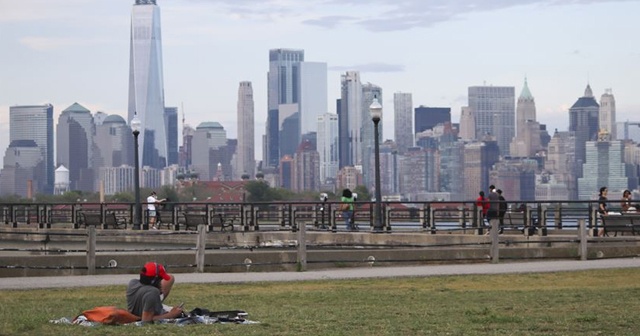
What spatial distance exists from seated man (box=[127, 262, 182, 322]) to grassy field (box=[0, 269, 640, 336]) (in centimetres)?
43

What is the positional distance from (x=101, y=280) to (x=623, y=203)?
18.8 metres

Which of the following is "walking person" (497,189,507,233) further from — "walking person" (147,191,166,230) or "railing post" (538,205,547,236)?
"walking person" (147,191,166,230)

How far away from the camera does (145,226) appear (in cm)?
5575

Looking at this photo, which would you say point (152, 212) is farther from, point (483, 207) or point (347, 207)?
point (483, 207)

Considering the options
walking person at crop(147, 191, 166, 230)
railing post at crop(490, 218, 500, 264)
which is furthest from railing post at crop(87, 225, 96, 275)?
walking person at crop(147, 191, 166, 230)

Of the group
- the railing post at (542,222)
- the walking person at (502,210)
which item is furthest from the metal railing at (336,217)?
the walking person at (502,210)

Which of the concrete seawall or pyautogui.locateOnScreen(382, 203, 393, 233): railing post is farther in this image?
pyautogui.locateOnScreen(382, 203, 393, 233): railing post

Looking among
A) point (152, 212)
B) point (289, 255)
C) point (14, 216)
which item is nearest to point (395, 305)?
point (289, 255)

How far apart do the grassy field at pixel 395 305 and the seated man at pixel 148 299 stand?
431mm

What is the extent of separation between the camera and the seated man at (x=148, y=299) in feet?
68.7

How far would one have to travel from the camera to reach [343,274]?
31.6 meters

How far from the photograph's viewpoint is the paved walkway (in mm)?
29594

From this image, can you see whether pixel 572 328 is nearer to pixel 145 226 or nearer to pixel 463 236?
pixel 463 236

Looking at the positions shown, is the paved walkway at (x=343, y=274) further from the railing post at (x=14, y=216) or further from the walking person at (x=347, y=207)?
the railing post at (x=14, y=216)
